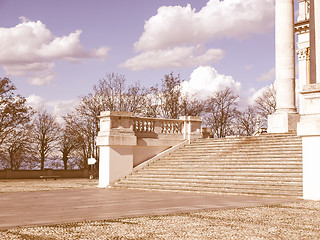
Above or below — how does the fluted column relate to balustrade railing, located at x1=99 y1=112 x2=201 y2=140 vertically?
above

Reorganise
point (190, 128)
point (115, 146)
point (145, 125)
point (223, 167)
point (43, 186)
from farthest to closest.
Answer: point (190, 128) < point (145, 125) < point (43, 186) < point (115, 146) < point (223, 167)

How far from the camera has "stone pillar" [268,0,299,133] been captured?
1244 inches

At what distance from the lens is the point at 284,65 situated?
31.8 metres

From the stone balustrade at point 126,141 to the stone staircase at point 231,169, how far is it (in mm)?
833

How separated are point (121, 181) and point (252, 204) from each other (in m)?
11.2

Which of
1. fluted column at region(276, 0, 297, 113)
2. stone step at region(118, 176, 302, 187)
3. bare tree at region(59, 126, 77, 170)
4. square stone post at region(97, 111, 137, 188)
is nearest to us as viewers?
stone step at region(118, 176, 302, 187)

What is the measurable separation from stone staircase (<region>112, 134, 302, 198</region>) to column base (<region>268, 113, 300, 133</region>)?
233 inches

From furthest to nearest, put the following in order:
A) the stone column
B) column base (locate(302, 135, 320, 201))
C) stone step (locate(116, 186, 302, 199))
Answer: the stone column
stone step (locate(116, 186, 302, 199))
column base (locate(302, 135, 320, 201))

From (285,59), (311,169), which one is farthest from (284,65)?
(311,169)

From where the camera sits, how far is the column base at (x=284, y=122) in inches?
1213

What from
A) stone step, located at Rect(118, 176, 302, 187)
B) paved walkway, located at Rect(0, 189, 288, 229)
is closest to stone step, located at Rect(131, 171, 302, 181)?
stone step, located at Rect(118, 176, 302, 187)

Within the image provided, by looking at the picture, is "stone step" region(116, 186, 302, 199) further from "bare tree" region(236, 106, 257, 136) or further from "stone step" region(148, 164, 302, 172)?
"bare tree" region(236, 106, 257, 136)

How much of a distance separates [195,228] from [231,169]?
40.6 ft

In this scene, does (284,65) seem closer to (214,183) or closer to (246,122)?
(214,183)
